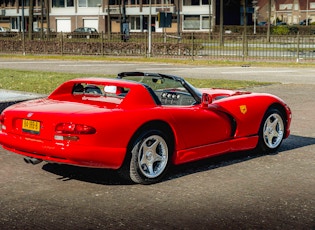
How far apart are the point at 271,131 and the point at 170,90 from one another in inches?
64.6

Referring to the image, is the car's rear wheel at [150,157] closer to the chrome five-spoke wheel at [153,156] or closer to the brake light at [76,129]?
the chrome five-spoke wheel at [153,156]

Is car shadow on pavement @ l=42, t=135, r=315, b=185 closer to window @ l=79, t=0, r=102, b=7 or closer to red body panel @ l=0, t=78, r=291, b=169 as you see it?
red body panel @ l=0, t=78, r=291, b=169

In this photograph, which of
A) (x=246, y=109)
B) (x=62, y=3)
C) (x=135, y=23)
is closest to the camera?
(x=246, y=109)

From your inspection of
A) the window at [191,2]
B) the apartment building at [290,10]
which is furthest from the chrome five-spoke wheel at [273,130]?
the apartment building at [290,10]

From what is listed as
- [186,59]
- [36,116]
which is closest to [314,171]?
[36,116]

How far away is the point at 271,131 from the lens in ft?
26.3

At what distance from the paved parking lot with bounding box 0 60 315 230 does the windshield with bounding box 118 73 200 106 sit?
0.83 meters

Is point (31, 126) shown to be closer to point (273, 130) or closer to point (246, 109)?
point (246, 109)

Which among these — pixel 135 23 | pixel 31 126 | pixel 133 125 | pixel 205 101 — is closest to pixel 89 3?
pixel 135 23

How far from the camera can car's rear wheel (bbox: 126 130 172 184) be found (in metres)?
6.15

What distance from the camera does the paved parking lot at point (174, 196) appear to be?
199 inches

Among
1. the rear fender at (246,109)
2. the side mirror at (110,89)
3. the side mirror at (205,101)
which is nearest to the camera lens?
the side mirror at (110,89)

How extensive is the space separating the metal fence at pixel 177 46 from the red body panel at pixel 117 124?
23.6m

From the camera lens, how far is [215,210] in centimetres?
540
